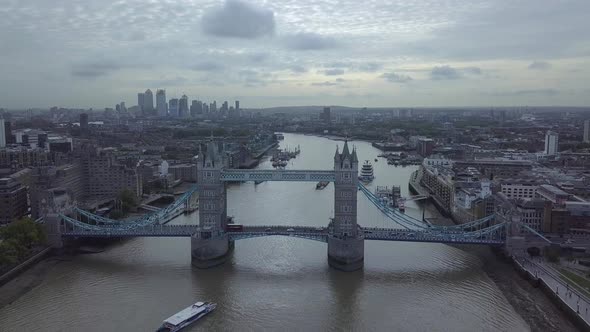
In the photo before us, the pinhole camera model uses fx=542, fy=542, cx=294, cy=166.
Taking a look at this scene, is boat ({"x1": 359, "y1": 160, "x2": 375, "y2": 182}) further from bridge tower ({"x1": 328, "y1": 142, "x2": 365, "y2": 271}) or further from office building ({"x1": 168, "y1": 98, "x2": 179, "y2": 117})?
office building ({"x1": 168, "y1": 98, "x2": 179, "y2": 117})

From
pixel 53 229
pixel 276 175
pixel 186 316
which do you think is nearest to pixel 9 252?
pixel 53 229

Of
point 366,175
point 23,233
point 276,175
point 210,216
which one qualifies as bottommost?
point 366,175

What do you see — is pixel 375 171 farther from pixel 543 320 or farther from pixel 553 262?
pixel 543 320

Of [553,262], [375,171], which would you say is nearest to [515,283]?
[553,262]

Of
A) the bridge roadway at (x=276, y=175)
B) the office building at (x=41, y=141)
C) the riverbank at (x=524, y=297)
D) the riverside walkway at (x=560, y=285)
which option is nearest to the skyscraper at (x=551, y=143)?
the riverbank at (x=524, y=297)

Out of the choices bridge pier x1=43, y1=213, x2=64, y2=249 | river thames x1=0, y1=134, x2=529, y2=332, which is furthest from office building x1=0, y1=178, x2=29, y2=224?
river thames x1=0, y1=134, x2=529, y2=332

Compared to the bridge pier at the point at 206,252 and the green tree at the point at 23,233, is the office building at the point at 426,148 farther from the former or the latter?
the green tree at the point at 23,233

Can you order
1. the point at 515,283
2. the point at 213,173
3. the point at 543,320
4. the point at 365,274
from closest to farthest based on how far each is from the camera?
the point at 543,320 < the point at 515,283 < the point at 365,274 < the point at 213,173

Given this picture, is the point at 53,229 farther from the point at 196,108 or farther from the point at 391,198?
the point at 196,108
